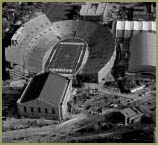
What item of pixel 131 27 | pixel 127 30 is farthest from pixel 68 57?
pixel 131 27

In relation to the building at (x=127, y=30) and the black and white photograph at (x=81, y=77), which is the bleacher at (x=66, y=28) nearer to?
the black and white photograph at (x=81, y=77)

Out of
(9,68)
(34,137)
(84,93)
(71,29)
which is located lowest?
(34,137)

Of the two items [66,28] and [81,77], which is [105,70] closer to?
[81,77]

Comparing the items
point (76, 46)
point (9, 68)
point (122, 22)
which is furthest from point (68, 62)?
point (122, 22)

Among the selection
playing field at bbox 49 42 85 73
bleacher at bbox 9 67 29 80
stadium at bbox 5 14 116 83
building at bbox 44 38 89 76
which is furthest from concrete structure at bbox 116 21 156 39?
bleacher at bbox 9 67 29 80

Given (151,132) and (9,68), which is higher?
(9,68)

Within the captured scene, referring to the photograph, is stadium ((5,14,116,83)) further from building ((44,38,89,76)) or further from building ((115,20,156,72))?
building ((115,20,156,72))

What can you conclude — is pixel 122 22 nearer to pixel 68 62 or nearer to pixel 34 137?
pixel 68 62

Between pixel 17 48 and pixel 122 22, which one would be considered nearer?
pixel 17 48
